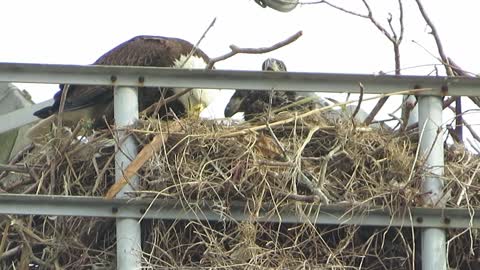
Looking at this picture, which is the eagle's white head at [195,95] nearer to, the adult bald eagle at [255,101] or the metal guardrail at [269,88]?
the adult bald eagle at [255,101]

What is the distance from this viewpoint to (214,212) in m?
6.71

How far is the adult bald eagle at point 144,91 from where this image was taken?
869 cm

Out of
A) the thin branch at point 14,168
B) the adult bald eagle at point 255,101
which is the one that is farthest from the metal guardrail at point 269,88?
the adult bald eagle at point 255,101

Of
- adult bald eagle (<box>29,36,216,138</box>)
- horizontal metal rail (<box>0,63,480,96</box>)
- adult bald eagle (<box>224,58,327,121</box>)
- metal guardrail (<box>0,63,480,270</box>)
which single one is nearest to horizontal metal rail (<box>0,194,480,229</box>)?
metal guardrail (<box>0,63,480,270</box>)

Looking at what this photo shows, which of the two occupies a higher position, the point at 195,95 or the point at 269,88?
the point at 195,95

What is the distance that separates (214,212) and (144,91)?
2029 millimetres

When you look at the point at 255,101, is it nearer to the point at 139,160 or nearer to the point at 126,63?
the point at 126,63

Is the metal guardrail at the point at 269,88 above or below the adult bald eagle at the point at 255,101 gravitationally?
below

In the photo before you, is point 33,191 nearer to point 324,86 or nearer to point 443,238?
point 324,86

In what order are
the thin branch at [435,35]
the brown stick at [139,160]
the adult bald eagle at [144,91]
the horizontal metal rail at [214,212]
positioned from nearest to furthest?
the horizontal metal rail at [214,212]
the brown stick at [139,160]
the thin branch at [435,35]
the adult bald eagle at [144,91]

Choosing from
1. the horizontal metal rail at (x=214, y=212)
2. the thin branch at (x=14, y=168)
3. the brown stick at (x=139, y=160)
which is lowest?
the horizontal metal rail at (x=214, y=212)

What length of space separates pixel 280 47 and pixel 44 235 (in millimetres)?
1677

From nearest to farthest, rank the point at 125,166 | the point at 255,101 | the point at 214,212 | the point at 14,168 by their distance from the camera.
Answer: the point at 214,212 < the point at 125,166 < the point at 14,168 < the point at 255,101

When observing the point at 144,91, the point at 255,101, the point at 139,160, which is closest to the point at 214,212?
the point at 139,160
